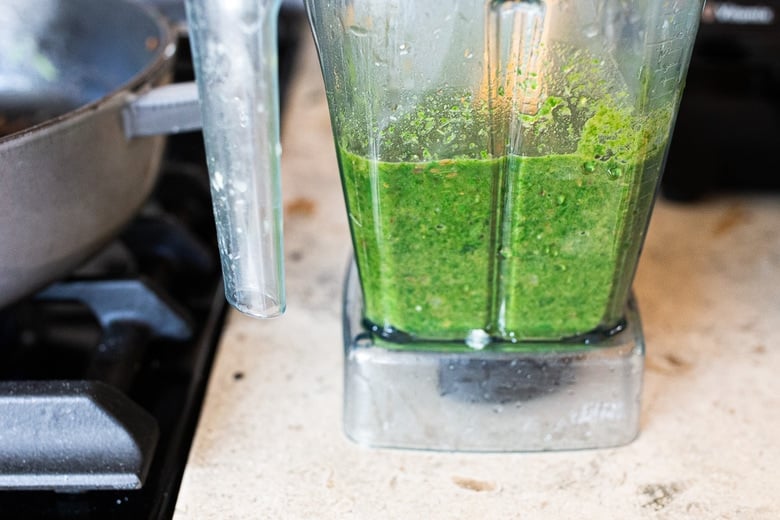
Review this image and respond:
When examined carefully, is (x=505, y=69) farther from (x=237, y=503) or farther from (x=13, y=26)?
(x=13, y=26)

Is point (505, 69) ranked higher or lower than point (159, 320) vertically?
higher

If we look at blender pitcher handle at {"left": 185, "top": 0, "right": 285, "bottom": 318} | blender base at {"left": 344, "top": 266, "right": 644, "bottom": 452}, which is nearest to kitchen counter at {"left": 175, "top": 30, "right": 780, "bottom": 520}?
blender base at {"left": 344, "top": 266, "right": 644, "bottom": 452}

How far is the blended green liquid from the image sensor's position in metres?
0.45

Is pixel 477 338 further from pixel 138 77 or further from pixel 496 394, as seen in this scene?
pixel 138 77

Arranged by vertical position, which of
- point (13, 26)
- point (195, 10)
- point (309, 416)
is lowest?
point (309, 416)

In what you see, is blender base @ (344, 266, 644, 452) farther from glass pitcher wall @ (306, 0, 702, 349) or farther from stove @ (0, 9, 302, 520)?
stove @ (0, 9, 302, 520)

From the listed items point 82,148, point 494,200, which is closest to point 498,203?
point 494,200

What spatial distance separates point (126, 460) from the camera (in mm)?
495

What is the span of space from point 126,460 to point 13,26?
0.41 m

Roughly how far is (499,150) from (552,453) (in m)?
0.20

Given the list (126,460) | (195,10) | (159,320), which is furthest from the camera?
(159,320)

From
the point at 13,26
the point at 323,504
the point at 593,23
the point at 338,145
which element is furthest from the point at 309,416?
the point at 13,26

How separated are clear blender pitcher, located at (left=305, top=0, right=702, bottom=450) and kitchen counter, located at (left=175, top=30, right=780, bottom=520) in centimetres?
2

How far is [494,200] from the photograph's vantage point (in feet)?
1.51
